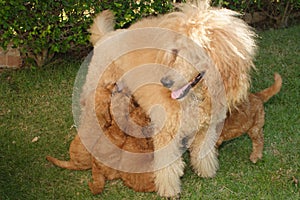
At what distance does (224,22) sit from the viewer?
10.0 feet

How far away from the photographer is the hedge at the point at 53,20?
475 cm

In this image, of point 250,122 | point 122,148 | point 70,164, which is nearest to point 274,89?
point 250,122

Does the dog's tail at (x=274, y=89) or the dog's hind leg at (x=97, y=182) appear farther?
the dog's tail at (x=274, y=89)

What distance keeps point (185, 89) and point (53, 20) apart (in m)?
2.33

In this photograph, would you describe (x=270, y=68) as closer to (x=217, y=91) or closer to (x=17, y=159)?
(x=217, y=91)

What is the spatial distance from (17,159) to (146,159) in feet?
3.89

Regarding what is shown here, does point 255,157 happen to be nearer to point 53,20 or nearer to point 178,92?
point 178,92

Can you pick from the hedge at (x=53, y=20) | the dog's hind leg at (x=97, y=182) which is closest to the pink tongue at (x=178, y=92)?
the dog's hind leg at (x=97, y=182)

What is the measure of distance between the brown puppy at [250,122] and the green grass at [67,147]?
0.14m

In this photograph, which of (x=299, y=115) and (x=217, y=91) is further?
(x=299, y=115)

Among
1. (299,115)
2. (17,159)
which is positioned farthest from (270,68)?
(17,159)

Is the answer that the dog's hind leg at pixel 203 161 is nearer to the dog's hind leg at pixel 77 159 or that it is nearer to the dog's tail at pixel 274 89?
the dog's tail at pixel 274 89

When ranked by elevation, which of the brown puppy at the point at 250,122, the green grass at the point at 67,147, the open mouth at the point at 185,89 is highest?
the open mouth at the point at 185,89

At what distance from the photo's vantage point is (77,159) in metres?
3.61
